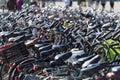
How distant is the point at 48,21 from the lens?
11.2 metres

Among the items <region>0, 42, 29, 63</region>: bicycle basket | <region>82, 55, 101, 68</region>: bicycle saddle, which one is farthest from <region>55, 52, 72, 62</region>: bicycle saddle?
<region>0, 42, 29, 63</region>: bicycle basket

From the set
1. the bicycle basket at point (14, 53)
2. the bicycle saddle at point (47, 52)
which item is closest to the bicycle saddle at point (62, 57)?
the bicycle saddle at point (47, 52)

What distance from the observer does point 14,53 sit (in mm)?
6402

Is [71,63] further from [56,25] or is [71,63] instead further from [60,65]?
[56,25]

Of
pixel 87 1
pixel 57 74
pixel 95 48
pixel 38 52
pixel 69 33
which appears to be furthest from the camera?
pixel 87 1

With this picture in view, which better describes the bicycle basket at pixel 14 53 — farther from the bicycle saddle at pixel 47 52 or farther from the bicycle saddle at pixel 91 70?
the bicycle saddle at pixel 91 70

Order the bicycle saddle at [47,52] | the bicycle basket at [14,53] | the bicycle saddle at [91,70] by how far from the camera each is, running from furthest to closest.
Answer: the bicycle basket at [14,53] → the bicycle saddle at [47,52] → the bicycle saddle at [91,70]

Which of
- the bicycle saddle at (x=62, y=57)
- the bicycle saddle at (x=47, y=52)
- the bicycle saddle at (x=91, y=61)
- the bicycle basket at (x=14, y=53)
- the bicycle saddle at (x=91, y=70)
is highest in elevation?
the bicycle saddle at (x=91, y=70)

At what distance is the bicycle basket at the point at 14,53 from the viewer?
6355mm

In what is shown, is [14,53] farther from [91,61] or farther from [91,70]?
[91,70]

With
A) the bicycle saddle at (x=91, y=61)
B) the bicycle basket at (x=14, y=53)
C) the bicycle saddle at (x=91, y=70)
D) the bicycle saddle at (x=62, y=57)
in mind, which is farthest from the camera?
the bicycle basket at (x=14, y=53)

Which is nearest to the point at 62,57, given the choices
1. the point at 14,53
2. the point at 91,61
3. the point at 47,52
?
the point at 91,61

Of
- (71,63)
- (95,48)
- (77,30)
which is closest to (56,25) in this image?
(77,30)

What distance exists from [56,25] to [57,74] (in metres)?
4.65
